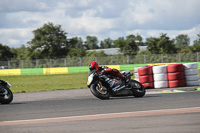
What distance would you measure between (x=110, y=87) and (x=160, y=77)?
4.12 metres

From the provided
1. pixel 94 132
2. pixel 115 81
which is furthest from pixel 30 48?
pixel 94 132

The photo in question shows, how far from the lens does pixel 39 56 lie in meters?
57.2

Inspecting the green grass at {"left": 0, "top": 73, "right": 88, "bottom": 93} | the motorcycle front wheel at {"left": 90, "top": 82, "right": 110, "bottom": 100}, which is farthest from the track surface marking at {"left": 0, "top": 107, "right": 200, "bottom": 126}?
the green grass at {"left": 0, "top": 73, "right": 88, "bottom": 93}

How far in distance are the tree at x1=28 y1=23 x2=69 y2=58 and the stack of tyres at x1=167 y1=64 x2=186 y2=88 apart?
46.0m

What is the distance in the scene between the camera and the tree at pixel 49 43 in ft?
190

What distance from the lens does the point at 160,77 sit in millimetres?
13336

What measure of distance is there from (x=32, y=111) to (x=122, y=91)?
3.26 metres

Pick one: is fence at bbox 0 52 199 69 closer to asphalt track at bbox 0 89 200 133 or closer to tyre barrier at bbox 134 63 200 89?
tyre barrier at bbox 134 63 200 89

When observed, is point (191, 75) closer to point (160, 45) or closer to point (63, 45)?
point (160, 45)

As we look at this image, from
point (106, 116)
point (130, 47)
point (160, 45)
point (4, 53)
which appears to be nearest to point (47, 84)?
point (106, 116)

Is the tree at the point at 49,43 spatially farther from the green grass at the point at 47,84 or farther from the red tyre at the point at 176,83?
the red tyre at the point at 176,83

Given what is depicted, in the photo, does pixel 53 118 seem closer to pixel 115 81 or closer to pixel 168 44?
pixel 115 81

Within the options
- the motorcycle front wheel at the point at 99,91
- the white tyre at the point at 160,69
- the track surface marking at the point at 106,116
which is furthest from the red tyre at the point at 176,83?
the track surface marking at the point at 106,116

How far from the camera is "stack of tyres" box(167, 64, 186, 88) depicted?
13.2 metres
